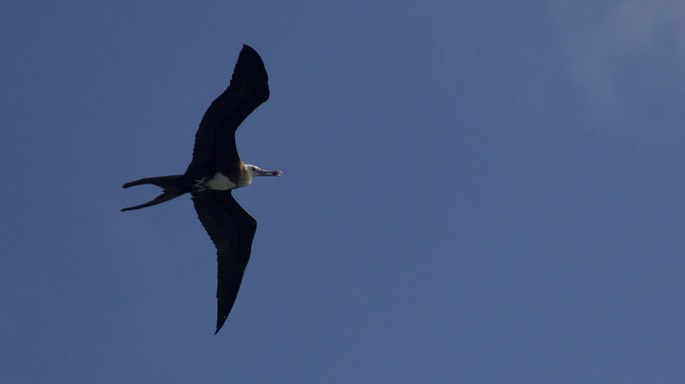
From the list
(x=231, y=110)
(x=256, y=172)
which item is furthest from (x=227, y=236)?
(x=231, y=110)

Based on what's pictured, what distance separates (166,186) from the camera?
15961mm

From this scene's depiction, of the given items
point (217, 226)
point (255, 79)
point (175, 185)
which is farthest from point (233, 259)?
point (255, 79)

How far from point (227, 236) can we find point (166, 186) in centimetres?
168

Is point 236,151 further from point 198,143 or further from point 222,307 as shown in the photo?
point 222,307

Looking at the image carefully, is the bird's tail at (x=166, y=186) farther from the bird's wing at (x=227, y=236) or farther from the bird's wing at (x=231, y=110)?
the bird's wing at (x=227, y=236)

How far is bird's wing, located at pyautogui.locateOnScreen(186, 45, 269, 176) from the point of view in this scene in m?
15.6

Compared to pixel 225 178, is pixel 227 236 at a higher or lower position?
lower

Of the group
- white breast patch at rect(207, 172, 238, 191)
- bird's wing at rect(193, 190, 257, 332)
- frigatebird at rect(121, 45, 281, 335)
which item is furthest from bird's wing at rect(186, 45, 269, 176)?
bird's wing at rect(193, 190, 257, 332)

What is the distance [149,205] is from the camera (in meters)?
15.8

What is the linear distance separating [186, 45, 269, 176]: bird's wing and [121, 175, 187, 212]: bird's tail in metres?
0.29

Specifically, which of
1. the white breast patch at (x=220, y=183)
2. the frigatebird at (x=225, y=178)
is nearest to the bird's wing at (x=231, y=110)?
the frigatebird at (x=225, y=178)

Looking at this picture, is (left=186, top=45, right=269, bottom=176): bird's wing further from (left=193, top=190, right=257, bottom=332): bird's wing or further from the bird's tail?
(left=193, top=190, right=257, bottom=332): bird's wing

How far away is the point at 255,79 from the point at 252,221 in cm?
247

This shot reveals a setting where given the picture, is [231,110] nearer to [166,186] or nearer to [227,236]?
[166,186]
